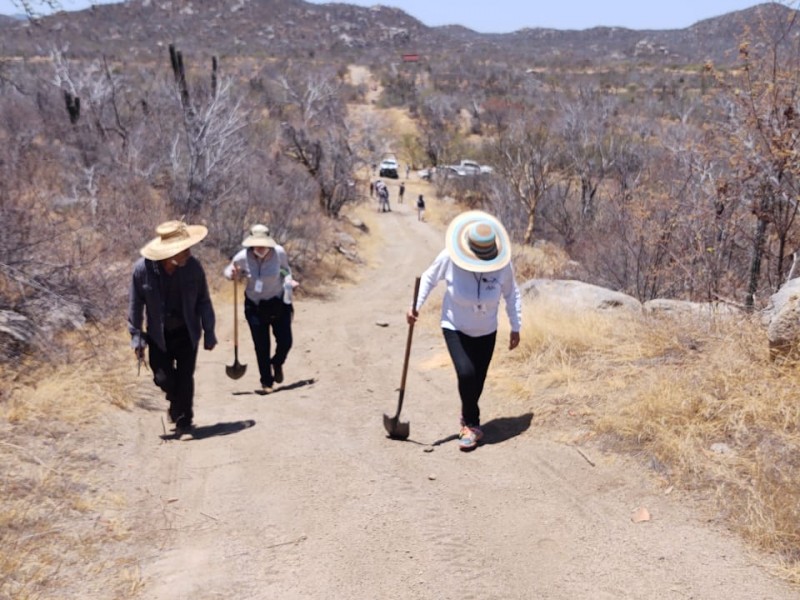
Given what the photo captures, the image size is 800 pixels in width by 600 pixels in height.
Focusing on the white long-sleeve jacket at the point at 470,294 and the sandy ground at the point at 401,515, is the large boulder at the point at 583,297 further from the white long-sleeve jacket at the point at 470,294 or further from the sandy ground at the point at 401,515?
the white long-sleeve jacket at the point at 470,294

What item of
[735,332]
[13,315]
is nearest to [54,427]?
[13,315]

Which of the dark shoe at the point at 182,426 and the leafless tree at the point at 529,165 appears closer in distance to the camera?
the dark shoe at the point at 182,426

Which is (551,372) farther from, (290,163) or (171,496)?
(290,163)

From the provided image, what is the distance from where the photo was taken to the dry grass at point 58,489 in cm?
361

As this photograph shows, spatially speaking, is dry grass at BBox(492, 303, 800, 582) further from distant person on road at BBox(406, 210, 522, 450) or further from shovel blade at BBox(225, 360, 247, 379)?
shovel blade at BBox(225, 360, 247, 379)

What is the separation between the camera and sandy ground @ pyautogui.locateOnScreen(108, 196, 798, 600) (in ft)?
11.9

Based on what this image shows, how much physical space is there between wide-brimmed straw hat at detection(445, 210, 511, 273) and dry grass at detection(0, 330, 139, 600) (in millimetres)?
2724

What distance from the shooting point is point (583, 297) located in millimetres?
9172

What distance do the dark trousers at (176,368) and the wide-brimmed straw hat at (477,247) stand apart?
7.15ft

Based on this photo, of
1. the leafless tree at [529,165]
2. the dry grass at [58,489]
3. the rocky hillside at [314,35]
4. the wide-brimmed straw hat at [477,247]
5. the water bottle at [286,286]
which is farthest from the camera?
the leafless tree at [529,165]

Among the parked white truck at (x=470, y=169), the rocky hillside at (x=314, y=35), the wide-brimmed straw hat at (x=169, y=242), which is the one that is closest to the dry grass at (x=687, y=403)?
the wide-brimmed straw hat at (x=169, y=242)

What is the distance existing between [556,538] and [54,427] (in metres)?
3.74

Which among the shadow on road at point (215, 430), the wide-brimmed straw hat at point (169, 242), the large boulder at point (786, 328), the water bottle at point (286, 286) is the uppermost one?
the wide-brimmed straw hat at point (169, 242)

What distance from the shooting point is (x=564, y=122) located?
2948 cm
